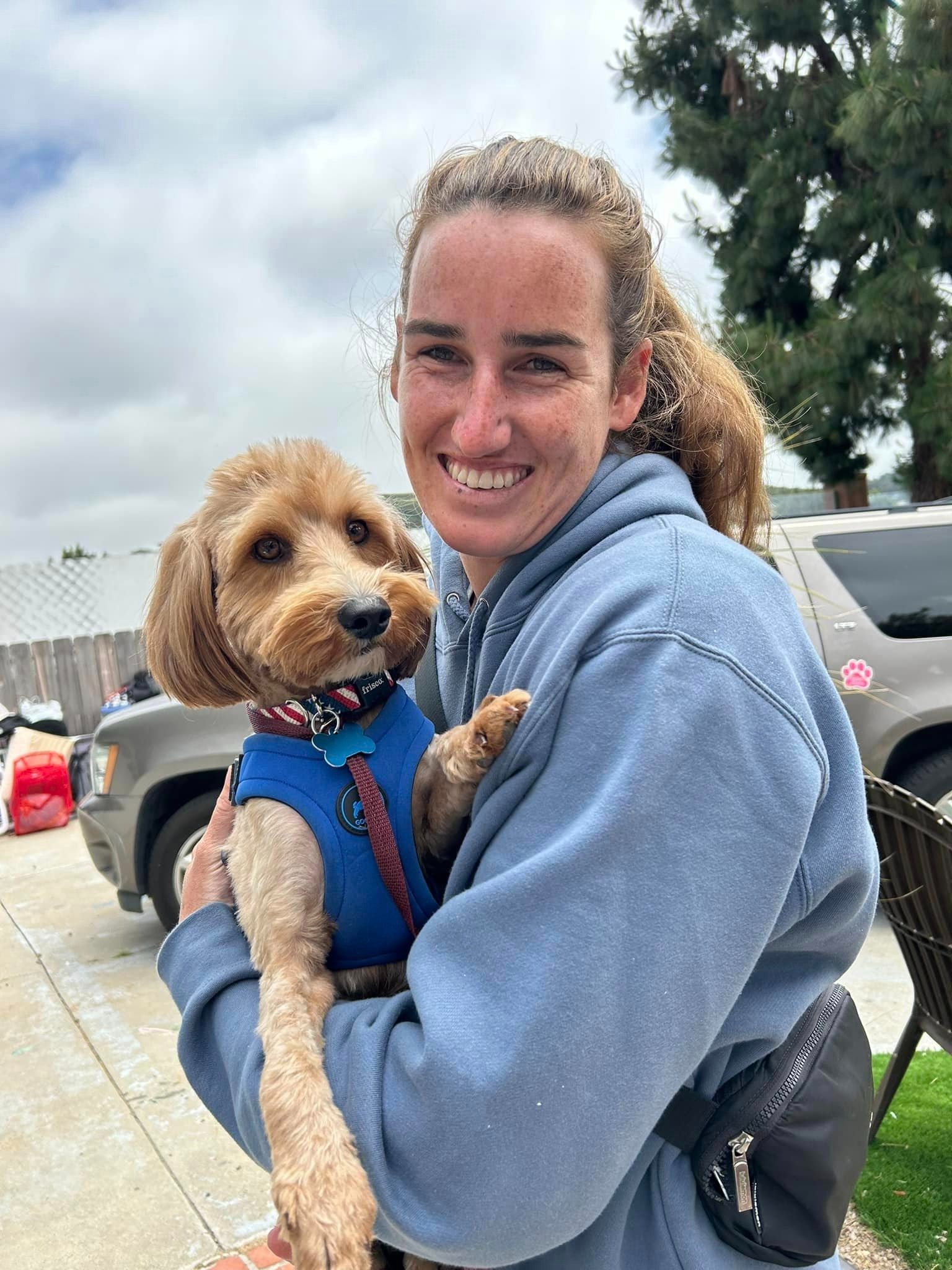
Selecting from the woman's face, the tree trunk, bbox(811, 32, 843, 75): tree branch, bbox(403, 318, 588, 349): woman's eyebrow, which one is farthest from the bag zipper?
bbox(811, 32, 843, 75): tree branch

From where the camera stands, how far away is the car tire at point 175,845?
6070 mm

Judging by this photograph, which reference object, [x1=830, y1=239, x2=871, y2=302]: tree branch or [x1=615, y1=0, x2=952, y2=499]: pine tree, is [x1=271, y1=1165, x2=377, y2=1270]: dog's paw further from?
[x1=830, y1=239, x2=871, y2=302]: tree branch

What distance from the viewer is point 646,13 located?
576 inches

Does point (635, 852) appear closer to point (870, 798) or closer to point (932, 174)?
point (870, 798)

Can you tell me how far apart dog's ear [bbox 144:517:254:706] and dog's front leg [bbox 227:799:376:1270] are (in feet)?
1.36

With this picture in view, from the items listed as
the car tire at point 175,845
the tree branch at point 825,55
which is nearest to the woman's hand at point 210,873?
the car tire at point 175,845

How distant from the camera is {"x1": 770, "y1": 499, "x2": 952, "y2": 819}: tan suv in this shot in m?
5.71

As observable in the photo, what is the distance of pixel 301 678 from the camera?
2.16 meters

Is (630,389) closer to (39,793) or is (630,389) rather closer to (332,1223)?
(332,1223)

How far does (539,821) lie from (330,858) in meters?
0.74

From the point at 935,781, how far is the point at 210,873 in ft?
16.0

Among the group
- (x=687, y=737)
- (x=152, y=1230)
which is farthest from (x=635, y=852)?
(x=152, y=1230)

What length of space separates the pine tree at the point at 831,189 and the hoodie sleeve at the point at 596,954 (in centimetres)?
1051

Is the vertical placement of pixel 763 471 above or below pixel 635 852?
above
